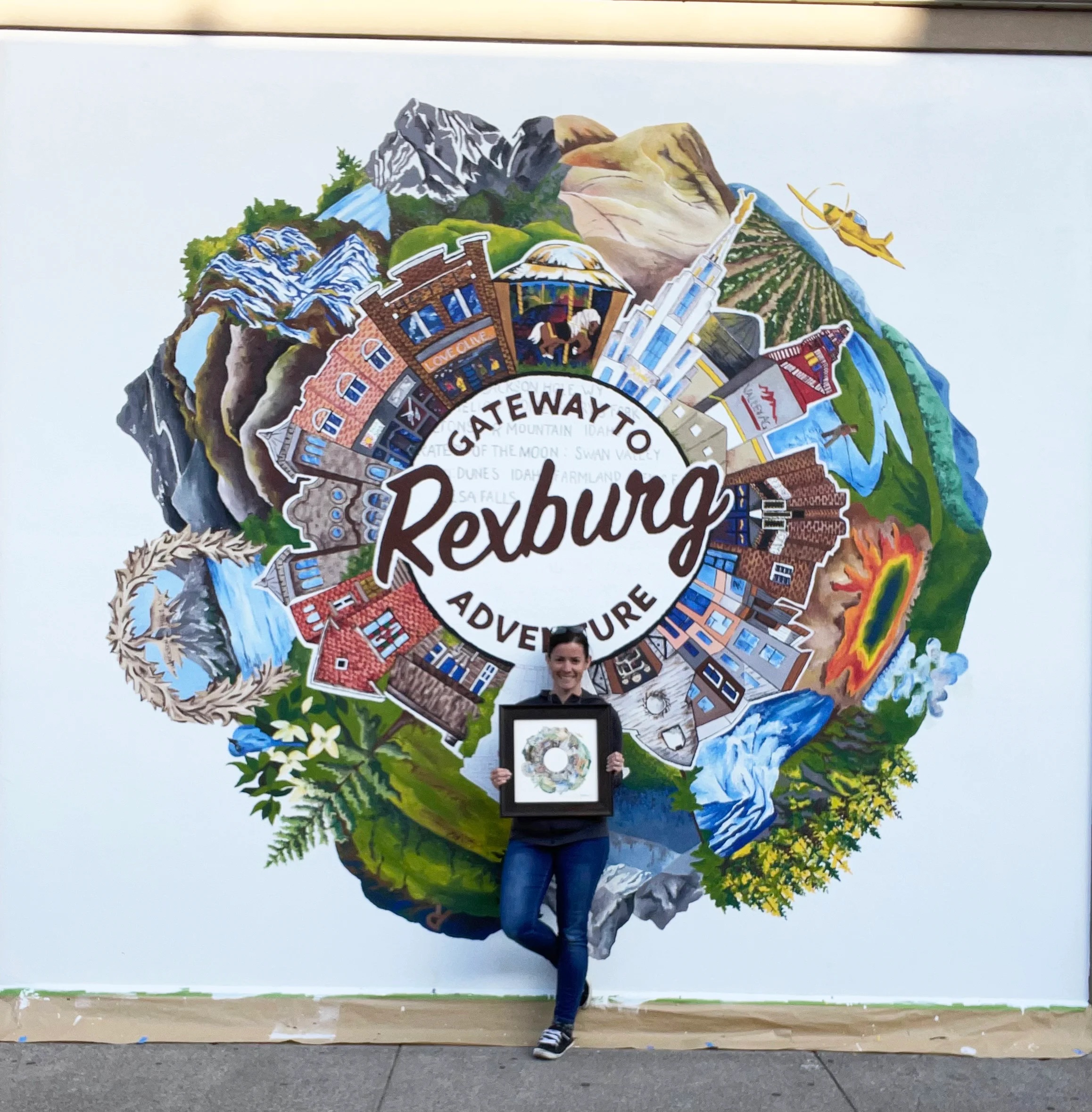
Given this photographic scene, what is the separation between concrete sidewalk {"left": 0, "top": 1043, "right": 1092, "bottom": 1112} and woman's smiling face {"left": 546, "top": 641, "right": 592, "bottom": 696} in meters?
1.50

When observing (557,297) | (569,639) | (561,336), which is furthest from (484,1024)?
(557,297)

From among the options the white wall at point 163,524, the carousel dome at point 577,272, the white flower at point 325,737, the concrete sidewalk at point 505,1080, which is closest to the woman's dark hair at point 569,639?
the white flower at point 325,737

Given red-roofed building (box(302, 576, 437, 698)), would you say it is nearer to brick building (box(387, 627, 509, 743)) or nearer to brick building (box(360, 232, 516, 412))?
brick building (box(387, 627, 509, 743))

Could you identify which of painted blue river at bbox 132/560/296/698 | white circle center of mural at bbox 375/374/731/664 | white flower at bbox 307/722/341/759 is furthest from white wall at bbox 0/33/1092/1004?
white circle center of mural at bbox 375/374/731/664

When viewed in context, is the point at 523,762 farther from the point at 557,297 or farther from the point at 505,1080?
the point at 557,297

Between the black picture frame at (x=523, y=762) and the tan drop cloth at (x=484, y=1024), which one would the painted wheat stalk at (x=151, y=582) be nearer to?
the black picture frame at (x=523, y=762)

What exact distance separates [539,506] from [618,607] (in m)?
0.55

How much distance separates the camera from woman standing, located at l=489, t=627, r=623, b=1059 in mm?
4426

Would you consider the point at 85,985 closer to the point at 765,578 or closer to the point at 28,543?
the point at 28,543

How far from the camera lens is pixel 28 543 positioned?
15.7ft

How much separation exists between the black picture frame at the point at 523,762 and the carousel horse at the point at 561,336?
Answer: 4.95ft

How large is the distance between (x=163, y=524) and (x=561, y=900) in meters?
2.29

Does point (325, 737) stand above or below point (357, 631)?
below

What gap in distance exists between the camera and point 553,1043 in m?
4.47
